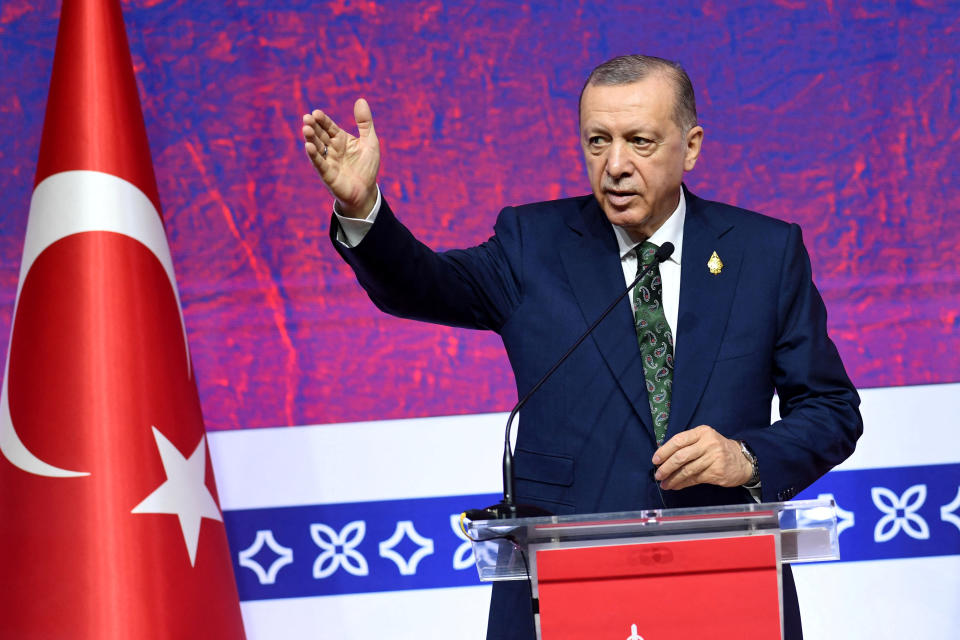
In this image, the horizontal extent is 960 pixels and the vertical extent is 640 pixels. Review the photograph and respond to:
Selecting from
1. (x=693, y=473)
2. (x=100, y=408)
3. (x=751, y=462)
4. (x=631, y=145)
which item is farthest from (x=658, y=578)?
(x=100, y=408)

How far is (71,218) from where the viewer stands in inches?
87.4

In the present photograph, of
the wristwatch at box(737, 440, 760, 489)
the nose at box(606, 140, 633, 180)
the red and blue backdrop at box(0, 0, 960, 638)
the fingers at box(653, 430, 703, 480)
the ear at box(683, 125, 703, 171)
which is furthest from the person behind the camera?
the red and blue backdrop at box(0, 0, 960, 638)

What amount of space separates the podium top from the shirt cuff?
1.57ft

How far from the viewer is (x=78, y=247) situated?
2.20 metres

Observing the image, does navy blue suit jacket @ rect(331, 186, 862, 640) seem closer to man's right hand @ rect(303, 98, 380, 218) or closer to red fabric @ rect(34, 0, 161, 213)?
man's right hand @ rect(303, 98, 380, 218)

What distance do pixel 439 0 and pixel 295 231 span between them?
2.23 ft

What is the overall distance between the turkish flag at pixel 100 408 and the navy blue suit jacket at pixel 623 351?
0.79 m

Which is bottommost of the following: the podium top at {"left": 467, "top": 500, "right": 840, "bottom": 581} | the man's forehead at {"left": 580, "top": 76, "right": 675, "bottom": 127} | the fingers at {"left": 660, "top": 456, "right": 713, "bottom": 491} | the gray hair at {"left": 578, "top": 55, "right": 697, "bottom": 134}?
the podium top at {"left": 467, "top": 500, "right": 840, "bottom": 581}

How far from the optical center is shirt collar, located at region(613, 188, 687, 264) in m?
1.71

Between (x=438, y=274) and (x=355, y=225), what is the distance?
180 mm

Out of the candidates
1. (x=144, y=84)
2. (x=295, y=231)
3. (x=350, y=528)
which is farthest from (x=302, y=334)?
(x=144, y=84)

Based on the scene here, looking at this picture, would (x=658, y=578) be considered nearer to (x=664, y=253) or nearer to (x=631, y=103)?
(x=664, y=253)

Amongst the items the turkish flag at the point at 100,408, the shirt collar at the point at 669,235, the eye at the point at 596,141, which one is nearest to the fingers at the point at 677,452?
the shirt collar at the point at 669,235

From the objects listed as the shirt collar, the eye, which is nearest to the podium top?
the shirt collar
